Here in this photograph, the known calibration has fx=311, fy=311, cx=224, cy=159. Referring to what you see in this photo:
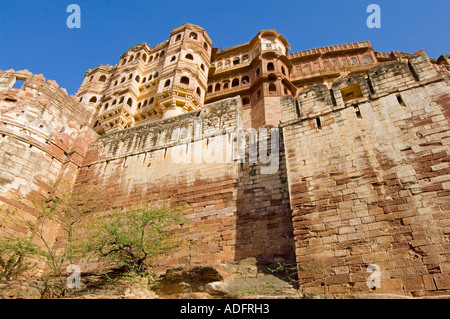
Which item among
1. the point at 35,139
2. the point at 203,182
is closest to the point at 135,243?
the point at 203,182

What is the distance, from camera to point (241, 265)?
780 cm

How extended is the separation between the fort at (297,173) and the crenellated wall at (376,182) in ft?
0.08

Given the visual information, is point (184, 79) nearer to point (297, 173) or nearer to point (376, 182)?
point (297, 173)

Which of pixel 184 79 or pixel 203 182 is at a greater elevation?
pixel 184 79

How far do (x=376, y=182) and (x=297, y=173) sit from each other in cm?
189

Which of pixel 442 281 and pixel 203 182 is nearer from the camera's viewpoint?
pixel 442 281

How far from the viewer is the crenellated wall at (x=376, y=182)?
5.84 m

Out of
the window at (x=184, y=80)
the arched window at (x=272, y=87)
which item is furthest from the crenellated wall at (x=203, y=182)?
the window at (x=184, y=80)

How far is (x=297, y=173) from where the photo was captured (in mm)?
8117

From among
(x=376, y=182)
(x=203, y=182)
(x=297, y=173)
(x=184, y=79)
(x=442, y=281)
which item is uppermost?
(x=184, y=79)

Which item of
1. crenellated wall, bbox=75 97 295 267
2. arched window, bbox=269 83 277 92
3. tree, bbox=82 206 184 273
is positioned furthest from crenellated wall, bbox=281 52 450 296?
arched window, bbox=269 83 277 92

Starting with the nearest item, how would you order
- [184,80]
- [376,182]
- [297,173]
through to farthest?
[376,182], [297,173], [184,80]

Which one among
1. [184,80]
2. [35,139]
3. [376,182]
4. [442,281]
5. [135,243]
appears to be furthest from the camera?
[184,80]
